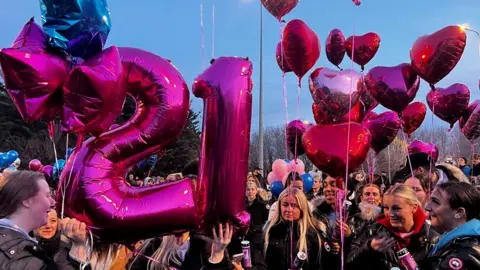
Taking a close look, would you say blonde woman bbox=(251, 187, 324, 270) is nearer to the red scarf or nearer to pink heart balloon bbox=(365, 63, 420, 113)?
the red scarf

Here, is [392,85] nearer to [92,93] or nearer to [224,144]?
[224,144]

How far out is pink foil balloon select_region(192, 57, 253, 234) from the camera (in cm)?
268

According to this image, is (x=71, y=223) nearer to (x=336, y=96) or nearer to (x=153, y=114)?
(x=153, y=114)

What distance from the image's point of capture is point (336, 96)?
4371 millimetres

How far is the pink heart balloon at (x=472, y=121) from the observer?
707 cm

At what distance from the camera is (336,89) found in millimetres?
4363

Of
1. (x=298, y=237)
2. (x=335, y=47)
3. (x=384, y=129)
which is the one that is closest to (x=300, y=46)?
(x=335, y=47)

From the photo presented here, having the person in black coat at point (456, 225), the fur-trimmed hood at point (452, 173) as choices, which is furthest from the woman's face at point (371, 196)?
the person in black coat at point (456, 225)

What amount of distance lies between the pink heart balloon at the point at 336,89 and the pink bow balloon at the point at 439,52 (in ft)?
4.96

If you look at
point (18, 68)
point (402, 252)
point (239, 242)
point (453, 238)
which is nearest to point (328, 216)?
point (239, 242)

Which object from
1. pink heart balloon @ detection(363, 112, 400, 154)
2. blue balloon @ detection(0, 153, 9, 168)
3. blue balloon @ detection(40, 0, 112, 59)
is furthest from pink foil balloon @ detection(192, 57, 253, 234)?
blue balloon @ detection(0, 153, 9, 168)

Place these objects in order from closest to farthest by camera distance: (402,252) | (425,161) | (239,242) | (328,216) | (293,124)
A: (402,252) → (239,242) → (328,216) → (425,161) → (293,124)

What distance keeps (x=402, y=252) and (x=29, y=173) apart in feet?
7.58

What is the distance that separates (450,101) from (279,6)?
3.29m
